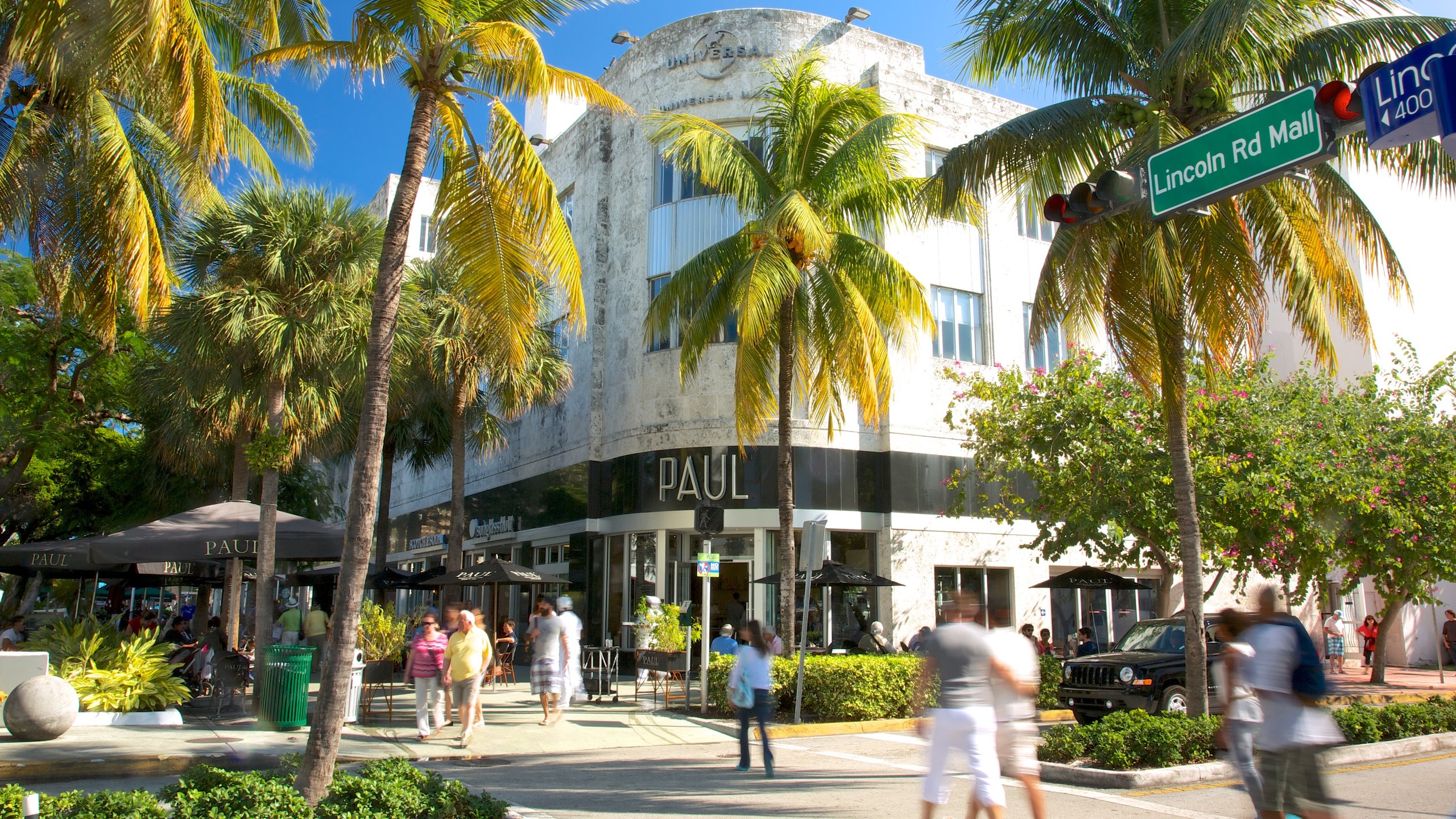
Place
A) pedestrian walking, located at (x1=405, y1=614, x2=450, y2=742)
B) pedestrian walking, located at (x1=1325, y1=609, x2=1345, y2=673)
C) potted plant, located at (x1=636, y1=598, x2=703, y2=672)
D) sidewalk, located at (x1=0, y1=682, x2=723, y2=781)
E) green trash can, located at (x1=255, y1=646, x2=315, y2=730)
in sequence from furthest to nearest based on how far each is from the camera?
pedestrian walking, located at (x1=1325, y1=609, x2=1345, y2=673) → potted plant, located at (x1=636, y1=598, x2=703, y2=672) → green trash can, located at (x1=255, y1=646, x2=315, y2=730) → pedestrian walking, located at (x1=405, y1=614, x2=450, y2=742) → sidewalk, located at (x1=0, y1=682, x2=723, y2=781)

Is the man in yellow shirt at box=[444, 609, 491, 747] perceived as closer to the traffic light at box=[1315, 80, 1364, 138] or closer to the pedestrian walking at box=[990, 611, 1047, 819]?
the pedestrian walking at box=[990, 611, 1047, 819]

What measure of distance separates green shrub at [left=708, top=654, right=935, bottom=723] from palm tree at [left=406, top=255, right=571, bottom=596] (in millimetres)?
8739

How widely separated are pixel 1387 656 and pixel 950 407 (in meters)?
22.1

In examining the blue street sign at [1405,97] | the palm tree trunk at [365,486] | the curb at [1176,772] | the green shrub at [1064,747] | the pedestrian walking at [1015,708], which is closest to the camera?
the blue street sign at [1405,97]

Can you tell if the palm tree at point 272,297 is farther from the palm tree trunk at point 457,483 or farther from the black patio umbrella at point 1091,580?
the black patio umbrella at point 1091,580

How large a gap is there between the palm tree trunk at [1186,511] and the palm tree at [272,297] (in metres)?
11.8

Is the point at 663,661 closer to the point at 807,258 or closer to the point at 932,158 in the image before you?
the point at 807,258

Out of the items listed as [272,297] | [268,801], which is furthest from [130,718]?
[268,801]

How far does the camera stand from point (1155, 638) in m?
15.6

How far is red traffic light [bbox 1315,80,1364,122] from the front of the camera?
6.08m

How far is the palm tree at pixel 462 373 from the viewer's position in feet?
74.0

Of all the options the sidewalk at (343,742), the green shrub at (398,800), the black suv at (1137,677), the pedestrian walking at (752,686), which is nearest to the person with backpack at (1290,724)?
the pedestrian walking at (752,686)

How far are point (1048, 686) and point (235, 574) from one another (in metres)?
16.4

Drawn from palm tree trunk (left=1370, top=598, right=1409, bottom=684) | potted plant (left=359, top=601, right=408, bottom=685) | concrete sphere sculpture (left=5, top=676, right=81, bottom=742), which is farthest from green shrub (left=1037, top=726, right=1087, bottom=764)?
palm tree trunk (left=1370, top=598, right=1409, bottom=684)
